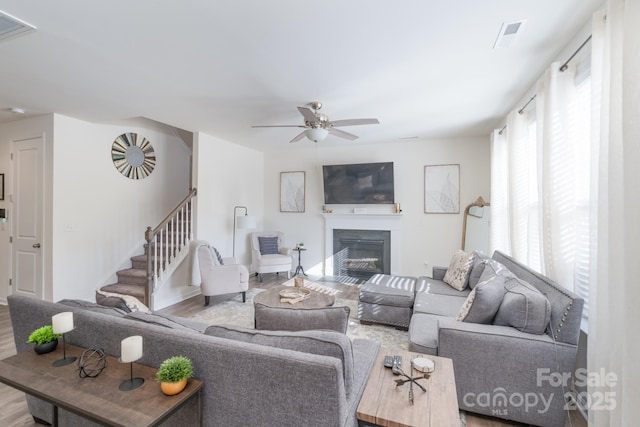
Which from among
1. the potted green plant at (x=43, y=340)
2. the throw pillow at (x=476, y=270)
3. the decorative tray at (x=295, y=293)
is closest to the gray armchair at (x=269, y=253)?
the decorative tray at (x=295, y=293)

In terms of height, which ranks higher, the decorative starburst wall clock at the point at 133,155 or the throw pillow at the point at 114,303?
the decorative starburst wall clock at the point at 133,155

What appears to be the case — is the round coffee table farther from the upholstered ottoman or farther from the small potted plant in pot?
the small potted plant in pot

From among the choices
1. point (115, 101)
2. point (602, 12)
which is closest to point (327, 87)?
point (602, 12)

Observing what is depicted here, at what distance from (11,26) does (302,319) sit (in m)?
2.76

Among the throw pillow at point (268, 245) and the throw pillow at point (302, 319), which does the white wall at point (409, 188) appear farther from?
the throw pillow at point (302, 319)

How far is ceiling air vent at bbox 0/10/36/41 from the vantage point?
1.83m

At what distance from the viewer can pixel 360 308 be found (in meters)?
3.43

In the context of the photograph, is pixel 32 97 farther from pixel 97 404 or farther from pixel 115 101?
pixel 97 404

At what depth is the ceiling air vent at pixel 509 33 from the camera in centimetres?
193

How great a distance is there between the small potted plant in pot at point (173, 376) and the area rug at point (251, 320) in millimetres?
2251

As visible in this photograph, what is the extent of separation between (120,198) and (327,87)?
3.92 m

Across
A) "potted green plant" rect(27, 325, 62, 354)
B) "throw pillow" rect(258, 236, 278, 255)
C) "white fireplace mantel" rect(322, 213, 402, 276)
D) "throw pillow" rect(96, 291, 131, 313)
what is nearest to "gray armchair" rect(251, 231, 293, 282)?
"throw pillow" rect(258, 236, 278, 255)

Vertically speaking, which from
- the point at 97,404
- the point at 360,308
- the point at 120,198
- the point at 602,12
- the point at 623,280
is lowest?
the point at 360,308

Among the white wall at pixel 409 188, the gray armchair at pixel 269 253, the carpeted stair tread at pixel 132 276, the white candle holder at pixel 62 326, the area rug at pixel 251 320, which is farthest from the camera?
the gray armchair at pixel 269 253
